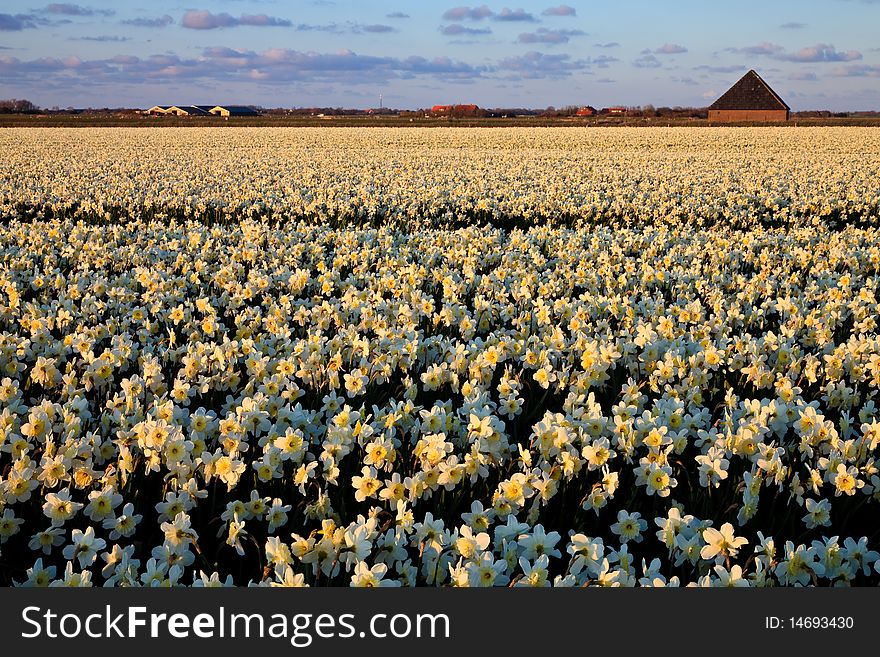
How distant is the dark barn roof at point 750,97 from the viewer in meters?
110

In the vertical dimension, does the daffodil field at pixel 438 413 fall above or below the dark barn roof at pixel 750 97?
below

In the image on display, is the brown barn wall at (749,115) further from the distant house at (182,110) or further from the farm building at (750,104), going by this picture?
the distant house at (182,110)

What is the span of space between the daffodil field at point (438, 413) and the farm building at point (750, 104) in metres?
108

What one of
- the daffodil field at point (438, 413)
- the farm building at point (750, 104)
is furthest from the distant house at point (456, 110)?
the daffodil field at point (438, 413)

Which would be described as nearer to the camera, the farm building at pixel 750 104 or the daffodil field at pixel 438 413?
the daffodil field at pixel 438 413

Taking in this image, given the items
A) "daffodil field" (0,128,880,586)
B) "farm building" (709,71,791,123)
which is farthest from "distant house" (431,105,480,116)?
"daffodil field" (0,128,880,586)

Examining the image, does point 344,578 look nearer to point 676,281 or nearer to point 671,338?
point 671,338

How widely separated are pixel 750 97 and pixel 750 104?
79.9 inches

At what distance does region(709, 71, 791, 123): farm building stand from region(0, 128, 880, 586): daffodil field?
353ft

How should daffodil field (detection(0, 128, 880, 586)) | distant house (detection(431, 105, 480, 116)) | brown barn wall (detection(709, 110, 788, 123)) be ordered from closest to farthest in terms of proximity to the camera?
daffodil field (detection(0, 128, 880, 586))
brown barn wall (detection(709, 110, 788, 123))
distant house (detection(431, 105, 480, 116))

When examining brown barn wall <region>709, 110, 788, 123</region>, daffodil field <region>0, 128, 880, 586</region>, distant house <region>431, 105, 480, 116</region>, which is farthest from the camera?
distant house <region>431, 105, 480, 116</region>

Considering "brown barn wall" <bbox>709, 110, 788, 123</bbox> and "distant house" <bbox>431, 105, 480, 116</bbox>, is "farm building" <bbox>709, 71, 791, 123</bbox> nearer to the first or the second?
"brown barn wall" <bbox>709, 110, 788, 123</bbox>

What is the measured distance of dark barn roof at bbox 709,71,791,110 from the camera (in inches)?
4350

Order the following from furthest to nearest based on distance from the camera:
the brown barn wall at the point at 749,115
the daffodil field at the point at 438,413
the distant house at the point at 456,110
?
the distant house at the point at 456,110, the brown barn wall at the point at 749,115, the daffodil field at the point at 438,413
